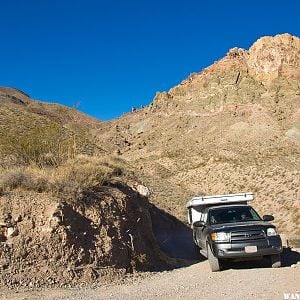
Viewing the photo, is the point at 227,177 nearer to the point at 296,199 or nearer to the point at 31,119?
the point at 296,199

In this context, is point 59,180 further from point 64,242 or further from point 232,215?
point 232,215

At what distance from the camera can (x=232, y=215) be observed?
42.8 feet

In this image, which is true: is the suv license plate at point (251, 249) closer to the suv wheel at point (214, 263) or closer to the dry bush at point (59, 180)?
the suv wheel at point (214, 263)

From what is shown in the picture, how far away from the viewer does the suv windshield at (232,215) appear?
42.1 ft

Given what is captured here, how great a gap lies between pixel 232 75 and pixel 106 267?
5704 cm

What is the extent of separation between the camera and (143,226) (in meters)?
14.4

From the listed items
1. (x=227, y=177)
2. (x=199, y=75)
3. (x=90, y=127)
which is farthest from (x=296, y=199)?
(x=90, y=127)

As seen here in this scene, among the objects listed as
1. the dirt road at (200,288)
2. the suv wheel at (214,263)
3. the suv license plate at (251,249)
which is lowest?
the dirt road at (200,288)

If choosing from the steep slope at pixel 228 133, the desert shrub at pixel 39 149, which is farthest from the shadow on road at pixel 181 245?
the desert shrub at pixel 39 149

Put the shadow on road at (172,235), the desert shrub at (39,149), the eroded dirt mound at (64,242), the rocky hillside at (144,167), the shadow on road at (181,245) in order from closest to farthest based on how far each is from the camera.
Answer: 1. the eroded dirt mound at (64,242)
2. the rocky hillside at (144,167)
3. the shadow on road at (181,245)
4. the desert shrub at (39,149)
5. the shadow on road at (172,235)

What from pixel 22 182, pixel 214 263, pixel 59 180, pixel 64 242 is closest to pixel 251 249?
pixel 214 263

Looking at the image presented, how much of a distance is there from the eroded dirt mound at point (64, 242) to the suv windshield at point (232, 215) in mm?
2355

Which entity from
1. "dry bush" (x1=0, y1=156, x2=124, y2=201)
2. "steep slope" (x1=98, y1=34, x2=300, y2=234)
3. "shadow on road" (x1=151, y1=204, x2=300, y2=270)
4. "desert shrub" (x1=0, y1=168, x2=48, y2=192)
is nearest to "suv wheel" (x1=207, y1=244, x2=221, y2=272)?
"shadow on road" (x1=151, y1=204, x2=300, y2=270)

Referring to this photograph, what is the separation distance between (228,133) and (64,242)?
149 ft
